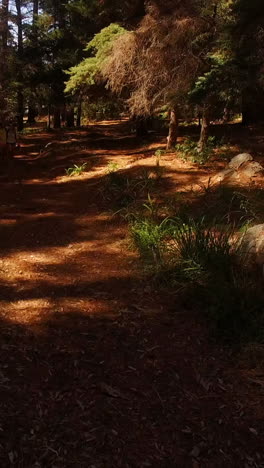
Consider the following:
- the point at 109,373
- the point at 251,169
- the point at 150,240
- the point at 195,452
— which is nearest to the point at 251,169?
the point at 251,169

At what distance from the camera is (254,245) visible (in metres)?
5.71

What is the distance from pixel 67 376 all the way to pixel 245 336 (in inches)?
74.9

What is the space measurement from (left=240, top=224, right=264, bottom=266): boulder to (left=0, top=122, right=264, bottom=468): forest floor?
3.70 ft

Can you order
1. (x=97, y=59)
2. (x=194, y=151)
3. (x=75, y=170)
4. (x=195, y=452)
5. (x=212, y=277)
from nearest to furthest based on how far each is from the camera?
(x=195, y=452) → (x=212, y=277) → (x=194, y=151) → (x=75, y=170) → (x=97, y=59)

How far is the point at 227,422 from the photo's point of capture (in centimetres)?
358

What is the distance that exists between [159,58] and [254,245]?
354 inches

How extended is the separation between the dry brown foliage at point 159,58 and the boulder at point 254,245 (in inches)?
296

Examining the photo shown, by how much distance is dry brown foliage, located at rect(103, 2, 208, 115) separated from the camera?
12.4 meters

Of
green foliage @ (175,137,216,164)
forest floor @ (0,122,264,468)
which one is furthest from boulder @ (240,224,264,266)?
green foliage @ (175,137,216,164)

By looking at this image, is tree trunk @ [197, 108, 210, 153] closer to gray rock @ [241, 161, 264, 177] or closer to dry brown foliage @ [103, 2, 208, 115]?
dry brown foliage @ [103, 2, 208, 115]

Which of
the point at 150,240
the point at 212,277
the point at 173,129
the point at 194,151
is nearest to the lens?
the point at 212,277

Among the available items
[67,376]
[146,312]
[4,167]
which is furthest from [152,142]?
[67,376]

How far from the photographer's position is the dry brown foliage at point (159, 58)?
12398 millimetres

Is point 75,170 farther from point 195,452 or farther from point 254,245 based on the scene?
point 195,452
